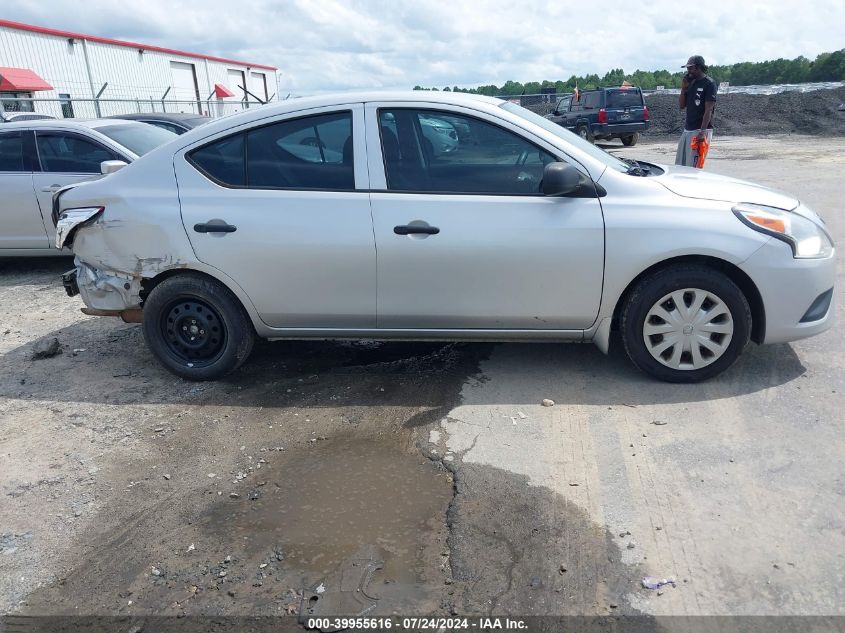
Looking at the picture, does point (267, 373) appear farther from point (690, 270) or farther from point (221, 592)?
point (690, 270)

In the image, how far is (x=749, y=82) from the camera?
46.7 m

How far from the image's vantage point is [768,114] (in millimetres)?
30359

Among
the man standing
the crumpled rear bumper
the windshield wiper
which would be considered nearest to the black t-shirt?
the man standing

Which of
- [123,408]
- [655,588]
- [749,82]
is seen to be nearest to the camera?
[655,588]

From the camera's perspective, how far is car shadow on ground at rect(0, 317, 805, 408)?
4418 millimetres

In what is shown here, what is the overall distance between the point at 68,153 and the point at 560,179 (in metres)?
6.17

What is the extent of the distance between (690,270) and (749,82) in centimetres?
4992

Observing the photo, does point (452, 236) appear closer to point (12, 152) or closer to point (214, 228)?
point (214, 228)

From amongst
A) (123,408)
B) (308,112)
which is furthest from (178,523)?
(308,112)

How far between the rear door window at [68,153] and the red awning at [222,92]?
37862 mm

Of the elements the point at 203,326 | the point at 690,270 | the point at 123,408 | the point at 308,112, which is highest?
the point at 308,112

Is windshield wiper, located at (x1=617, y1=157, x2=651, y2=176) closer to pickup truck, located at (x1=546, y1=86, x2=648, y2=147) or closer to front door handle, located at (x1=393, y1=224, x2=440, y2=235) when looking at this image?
front door handle, located at (x1=393, y1=224, x2=440, y2=235)

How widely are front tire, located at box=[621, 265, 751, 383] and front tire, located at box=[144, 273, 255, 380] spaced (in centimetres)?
260

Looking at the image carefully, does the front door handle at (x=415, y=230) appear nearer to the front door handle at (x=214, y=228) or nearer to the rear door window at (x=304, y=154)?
the rear door window at (x=304, y=154)
